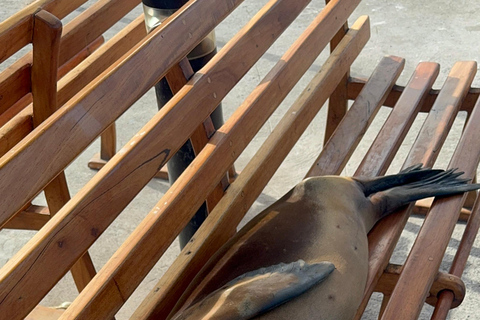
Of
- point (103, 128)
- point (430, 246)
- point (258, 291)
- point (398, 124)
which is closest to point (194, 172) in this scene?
point (103, 128)

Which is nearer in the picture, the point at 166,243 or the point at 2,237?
the point at 166,243

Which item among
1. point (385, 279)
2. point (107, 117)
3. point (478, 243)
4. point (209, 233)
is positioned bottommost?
point (478, 243)

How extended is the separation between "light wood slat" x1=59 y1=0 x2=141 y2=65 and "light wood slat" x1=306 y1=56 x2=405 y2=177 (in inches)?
38.0

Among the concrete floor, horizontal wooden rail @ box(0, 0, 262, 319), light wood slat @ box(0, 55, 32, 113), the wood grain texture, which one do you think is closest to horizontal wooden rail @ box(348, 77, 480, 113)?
the wood grain texture

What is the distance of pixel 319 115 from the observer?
417 cm

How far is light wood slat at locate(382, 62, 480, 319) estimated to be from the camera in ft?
6.34

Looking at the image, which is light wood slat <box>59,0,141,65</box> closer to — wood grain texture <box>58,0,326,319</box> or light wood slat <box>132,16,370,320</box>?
A: wood grain texture <box>58,0,326,319</box>

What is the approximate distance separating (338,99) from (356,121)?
0.50 meters

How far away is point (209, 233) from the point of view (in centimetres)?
206

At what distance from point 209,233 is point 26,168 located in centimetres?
70

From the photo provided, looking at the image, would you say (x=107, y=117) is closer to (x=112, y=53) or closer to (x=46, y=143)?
(x=46, y=143)

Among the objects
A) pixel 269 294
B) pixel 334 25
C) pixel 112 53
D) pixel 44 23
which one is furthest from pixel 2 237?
pixel 269 294

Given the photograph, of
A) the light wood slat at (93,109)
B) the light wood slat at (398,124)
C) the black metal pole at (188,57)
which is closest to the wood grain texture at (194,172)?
the light wood slat at (93,109)

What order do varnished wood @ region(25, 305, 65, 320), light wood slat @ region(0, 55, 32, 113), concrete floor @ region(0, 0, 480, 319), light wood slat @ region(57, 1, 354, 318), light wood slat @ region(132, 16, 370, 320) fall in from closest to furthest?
light wood slat @ region(57, 1, 354, 318) → light wood slat @ region(132, 16, 370, 320) → light wood slat @ region(0, 55, 32, 113) → varnished wood @ region(25, 305, 65, 320) → concrete floor @ region(0, 0, 480, 319)
